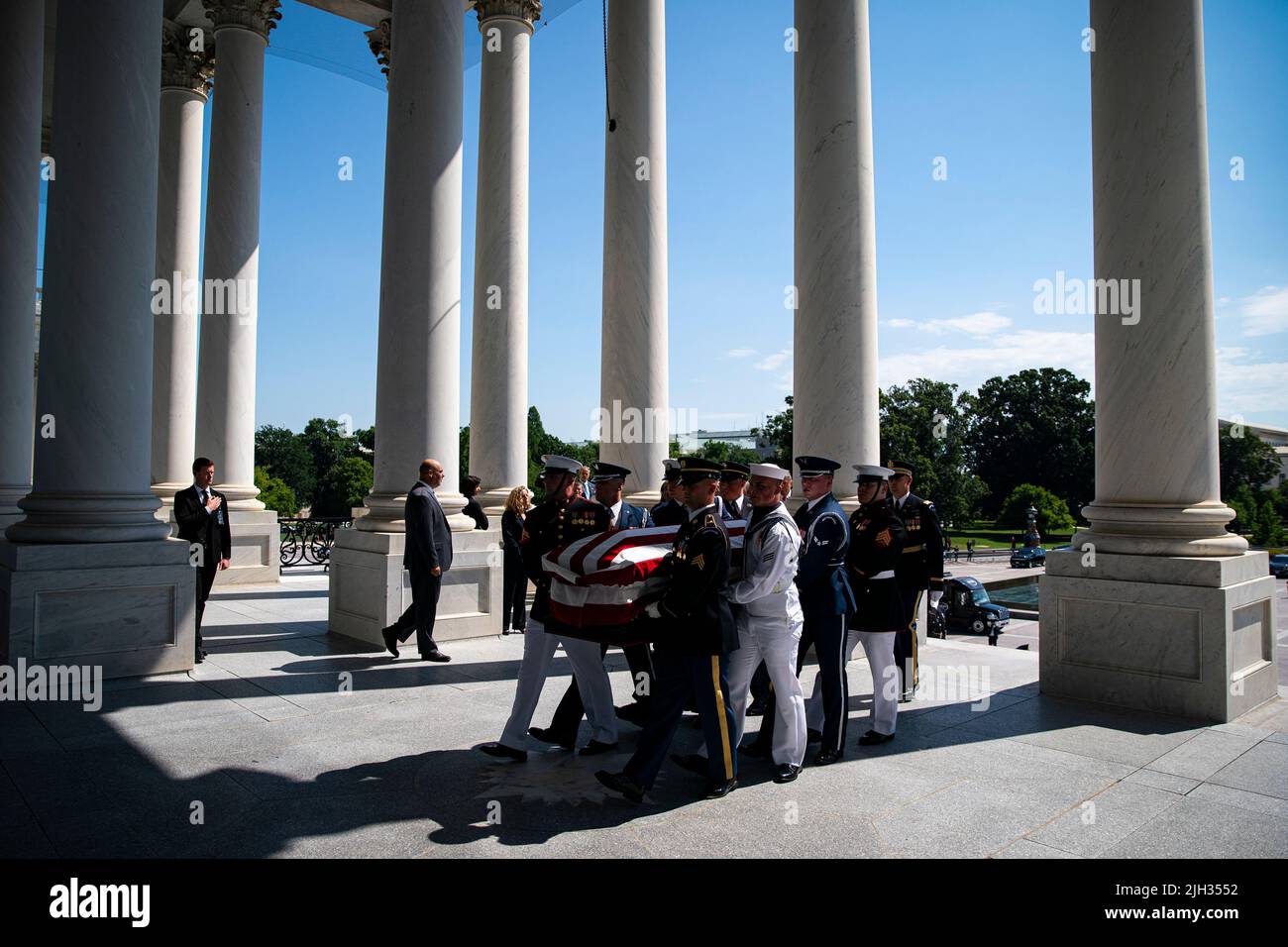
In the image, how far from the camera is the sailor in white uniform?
47.8 feet

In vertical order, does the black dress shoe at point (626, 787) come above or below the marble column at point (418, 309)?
below

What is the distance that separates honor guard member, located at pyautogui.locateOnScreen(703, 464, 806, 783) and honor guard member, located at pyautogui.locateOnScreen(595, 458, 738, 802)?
674 millimetres

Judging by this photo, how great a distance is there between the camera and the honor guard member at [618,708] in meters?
16.4

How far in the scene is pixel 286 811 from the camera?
1277cm

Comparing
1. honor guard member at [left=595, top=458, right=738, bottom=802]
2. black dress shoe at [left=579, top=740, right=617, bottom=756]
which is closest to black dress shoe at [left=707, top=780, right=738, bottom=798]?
honor guard member at [left=595, top=458, right=738, bottom=802]

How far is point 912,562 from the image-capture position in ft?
66.8

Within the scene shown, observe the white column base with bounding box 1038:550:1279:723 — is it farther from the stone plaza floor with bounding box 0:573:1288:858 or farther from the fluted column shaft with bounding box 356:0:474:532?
the fluted column shaft with bounding box 356:0:474:532

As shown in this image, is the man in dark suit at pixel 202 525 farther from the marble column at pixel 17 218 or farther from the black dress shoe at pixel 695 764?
the black dress shoe at pixel 695 764

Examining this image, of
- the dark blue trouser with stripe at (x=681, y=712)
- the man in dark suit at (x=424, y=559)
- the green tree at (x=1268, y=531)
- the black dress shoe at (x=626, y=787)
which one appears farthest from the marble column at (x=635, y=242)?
the green tree at (x=1268, y=531)

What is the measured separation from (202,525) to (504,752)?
13214 mm

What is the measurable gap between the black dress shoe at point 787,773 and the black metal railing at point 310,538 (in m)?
42.7
